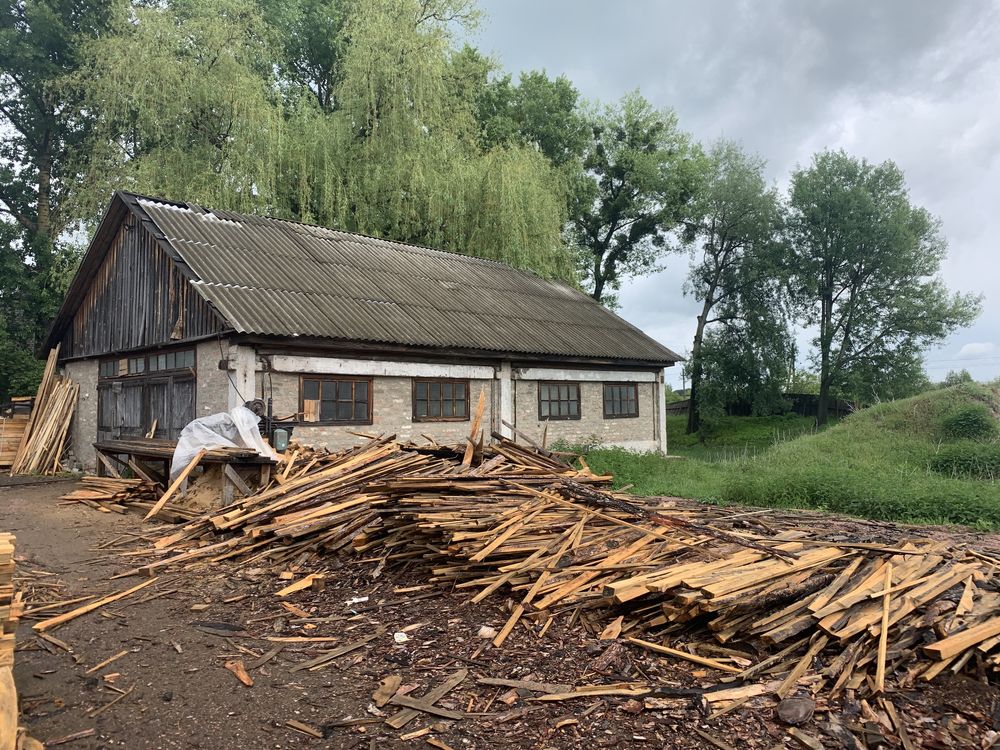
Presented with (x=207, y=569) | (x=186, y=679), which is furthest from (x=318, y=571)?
(x=186, y=679)

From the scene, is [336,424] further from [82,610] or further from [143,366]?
[82,610]

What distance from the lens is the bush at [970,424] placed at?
1736 cm

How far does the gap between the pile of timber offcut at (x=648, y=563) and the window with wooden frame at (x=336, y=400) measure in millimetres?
3723

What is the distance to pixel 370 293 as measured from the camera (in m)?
16.0

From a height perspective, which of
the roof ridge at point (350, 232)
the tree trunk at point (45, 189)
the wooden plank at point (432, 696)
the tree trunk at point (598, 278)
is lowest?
the wooden plank at point (432, 696)

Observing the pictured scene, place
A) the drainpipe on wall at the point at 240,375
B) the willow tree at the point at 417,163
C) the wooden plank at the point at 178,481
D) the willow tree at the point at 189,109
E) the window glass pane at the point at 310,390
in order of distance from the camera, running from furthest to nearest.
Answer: the willow tree at the point at 417,163
the willow tree at the point at 189,109
the window glass pane at the point at 310,390
the drainpipe on wall at the point at 240,375
the wooden plank at the point at 178,481

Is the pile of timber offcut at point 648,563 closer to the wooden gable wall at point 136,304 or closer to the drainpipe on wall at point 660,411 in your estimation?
the wooden gable wall at point 136,304

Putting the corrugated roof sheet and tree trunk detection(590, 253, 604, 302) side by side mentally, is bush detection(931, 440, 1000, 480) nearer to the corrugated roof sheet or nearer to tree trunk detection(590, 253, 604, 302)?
the corrugated roof sheet

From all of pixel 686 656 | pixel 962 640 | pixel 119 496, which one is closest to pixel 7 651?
pixel 686 656

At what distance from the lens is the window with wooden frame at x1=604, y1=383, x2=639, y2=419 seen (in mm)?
19594

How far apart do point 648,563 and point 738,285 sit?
29.7 m

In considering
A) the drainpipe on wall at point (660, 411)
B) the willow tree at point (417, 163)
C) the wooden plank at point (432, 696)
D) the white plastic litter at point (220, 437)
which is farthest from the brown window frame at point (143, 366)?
the drainpipe on wall at point (660, 411)

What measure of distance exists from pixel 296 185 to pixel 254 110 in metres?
2.47

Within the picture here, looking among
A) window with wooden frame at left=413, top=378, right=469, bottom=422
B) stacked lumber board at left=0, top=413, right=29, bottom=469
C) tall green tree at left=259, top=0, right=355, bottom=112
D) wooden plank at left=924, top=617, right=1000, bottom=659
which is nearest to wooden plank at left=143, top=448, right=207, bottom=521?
window with wooden frame at left=413, top=378, right=469, bottom=422
